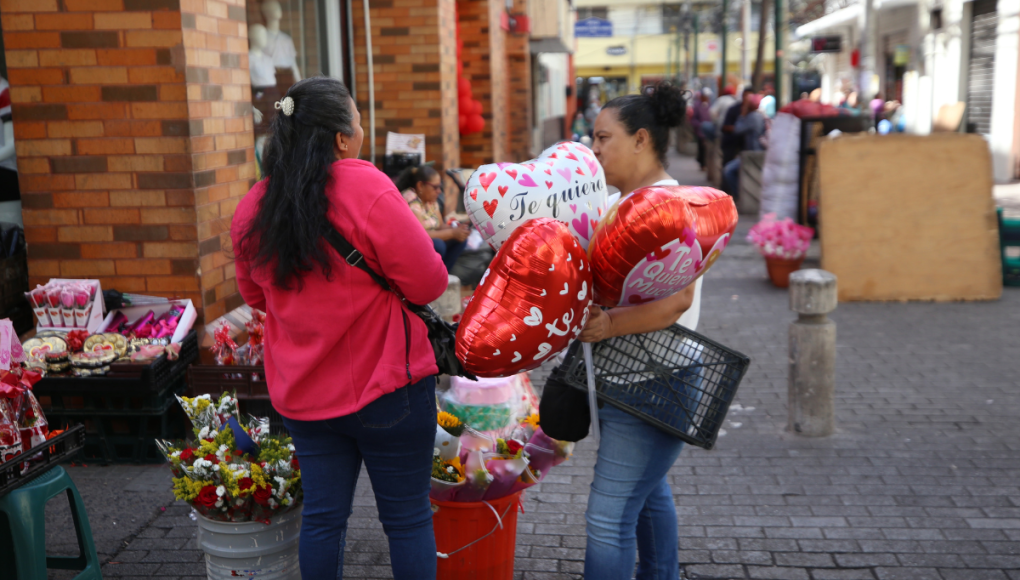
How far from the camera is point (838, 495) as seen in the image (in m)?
3.99

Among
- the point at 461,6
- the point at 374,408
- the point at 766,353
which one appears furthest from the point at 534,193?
the point at 461,6

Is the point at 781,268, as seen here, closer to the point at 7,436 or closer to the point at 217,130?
the point at 217,130

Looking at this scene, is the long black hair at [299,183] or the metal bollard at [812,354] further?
the metal bollard at [812,354]

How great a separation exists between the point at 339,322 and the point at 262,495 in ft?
2.49

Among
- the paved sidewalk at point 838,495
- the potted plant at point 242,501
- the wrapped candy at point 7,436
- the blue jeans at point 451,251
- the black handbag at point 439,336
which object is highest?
the black handbag at point 439,336

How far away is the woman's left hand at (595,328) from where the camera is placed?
7.68ft

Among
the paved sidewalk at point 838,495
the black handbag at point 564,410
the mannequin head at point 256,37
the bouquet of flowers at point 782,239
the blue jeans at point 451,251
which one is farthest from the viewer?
the bouquet of flowers at point 782,239

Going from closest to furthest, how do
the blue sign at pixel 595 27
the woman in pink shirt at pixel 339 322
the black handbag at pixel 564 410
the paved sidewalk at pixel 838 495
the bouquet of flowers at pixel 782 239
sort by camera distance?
the woman in pink shirt at pixel 339 322 → the black handbag at pixel 564 410 → the paved sidewalk at pixel 838 495 → the bouquet of flowers at pixel 782 239 → the blue sign at pixel 595 27

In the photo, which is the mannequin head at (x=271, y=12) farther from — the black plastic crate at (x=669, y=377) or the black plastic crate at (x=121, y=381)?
the black plastic crate at (x=669, y=377)

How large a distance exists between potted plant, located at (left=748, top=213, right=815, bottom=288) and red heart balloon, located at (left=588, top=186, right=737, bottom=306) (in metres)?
6.22

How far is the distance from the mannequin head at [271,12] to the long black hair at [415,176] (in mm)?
1521

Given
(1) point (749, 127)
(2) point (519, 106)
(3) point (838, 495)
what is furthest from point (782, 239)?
(2) point (519, 106)

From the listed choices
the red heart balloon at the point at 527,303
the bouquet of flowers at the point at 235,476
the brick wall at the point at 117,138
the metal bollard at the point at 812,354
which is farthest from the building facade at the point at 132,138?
the metal bollard at the point at 812,354

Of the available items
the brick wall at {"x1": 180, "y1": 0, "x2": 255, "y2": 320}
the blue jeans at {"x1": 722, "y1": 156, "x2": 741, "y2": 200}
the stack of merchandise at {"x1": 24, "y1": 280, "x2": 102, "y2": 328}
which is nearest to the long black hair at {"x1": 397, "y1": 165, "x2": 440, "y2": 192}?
the brick wall at {"x1": 180, "y1": 0, "x2": 255, "y2": 320}
